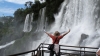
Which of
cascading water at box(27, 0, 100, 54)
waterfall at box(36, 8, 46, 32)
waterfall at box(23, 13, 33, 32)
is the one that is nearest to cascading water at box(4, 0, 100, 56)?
cascading water at box(27, 0, 100, 54)

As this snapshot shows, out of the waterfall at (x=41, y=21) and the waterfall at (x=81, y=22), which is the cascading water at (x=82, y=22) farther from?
the waterfall at (x=41, y=21)

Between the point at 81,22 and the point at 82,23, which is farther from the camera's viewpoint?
the point at 81,22

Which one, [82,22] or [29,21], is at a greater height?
[29,21]

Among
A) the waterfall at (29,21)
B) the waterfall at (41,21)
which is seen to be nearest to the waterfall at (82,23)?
the waterfall at (41,21)

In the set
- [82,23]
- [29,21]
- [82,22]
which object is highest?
[29,21]

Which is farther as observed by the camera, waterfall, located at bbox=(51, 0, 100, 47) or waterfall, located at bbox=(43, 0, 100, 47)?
waterfall, located at bbox=(51, 0, 100, 47)

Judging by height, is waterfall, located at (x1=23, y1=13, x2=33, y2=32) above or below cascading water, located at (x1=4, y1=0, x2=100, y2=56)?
above

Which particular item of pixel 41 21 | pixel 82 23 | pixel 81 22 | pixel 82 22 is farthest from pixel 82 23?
pixel 41 21

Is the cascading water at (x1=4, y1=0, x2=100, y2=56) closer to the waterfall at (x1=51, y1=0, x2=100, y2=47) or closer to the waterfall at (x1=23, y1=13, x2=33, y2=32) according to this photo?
the waterfall at (x1=51, y1=0, x2=100, y2=47)

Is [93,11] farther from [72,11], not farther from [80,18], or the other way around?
[72,11]

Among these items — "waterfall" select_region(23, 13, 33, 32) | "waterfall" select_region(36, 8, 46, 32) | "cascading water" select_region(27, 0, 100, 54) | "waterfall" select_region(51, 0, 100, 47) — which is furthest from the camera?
"waterfall" select_region(23, 13, 33, 32)

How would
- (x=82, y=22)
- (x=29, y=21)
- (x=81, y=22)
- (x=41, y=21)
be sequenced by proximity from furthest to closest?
(x=29, y=21) → (x=41, y=21) → (x=81, y=22) → (x=82, y=22)

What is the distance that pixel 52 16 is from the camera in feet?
131

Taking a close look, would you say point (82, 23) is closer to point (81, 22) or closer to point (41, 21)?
point (81, 22)
